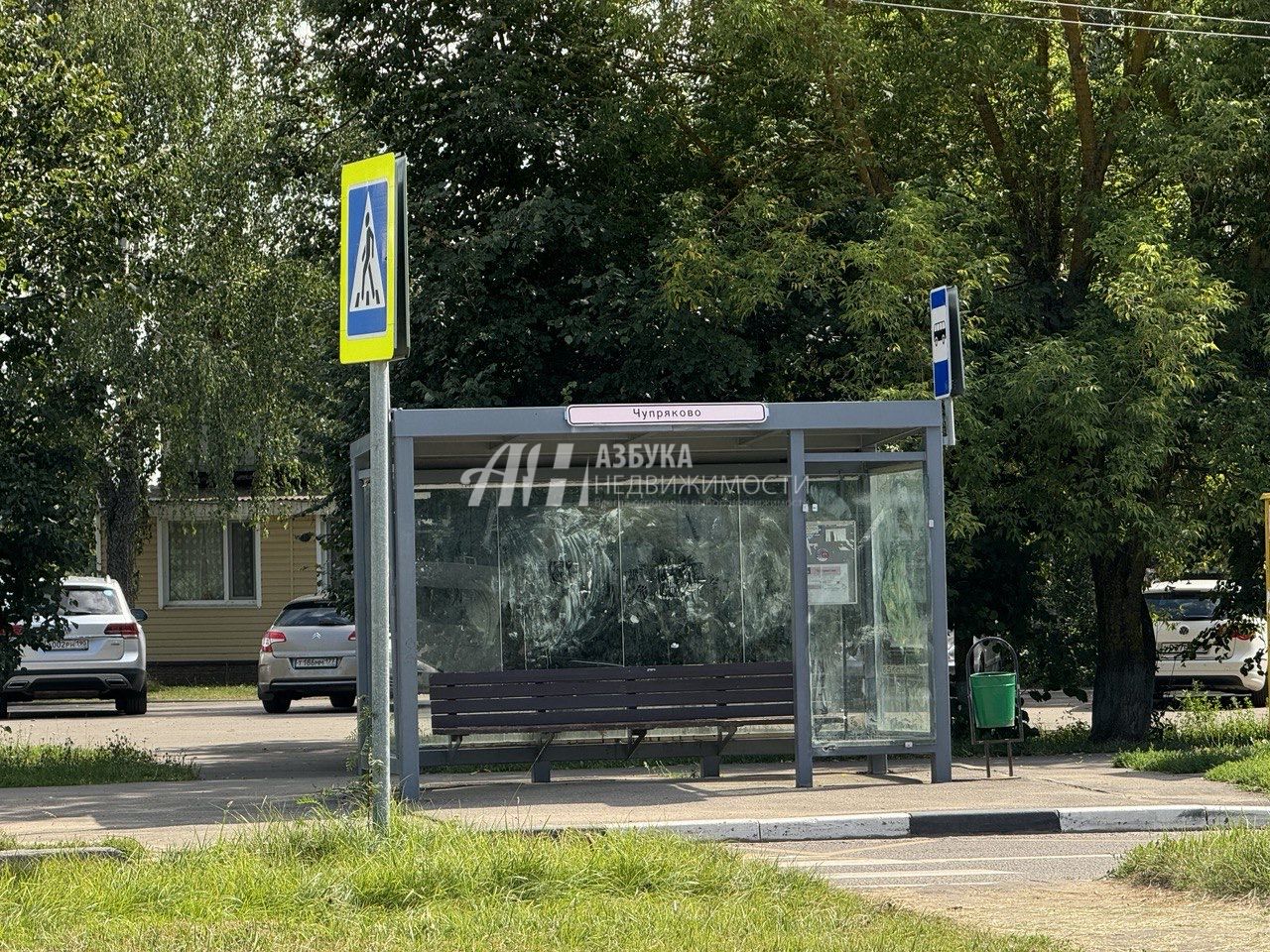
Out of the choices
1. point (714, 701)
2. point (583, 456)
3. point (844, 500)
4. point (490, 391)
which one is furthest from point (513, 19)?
point (714, 701)

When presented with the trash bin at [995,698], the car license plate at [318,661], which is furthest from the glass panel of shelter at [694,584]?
the car license plate at [318,661]

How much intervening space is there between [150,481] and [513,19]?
1713 centimetres

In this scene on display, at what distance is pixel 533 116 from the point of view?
16.1m

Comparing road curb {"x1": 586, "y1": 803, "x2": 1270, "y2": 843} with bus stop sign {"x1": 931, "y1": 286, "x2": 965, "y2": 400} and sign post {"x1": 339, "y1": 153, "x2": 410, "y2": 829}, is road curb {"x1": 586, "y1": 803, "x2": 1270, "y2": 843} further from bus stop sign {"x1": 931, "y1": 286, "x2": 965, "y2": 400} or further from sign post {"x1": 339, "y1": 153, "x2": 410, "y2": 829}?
bus stop sign {"x1": 931, "y1": 286, "x2": 965, "y2": 400}

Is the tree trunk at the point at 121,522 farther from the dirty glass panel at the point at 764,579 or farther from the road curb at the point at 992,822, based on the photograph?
the road curb at the point at 992,822

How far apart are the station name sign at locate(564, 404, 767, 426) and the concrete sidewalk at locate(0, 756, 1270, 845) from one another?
2.62 metres

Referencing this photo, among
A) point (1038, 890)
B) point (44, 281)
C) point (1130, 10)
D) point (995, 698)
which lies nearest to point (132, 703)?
point (44, 281)

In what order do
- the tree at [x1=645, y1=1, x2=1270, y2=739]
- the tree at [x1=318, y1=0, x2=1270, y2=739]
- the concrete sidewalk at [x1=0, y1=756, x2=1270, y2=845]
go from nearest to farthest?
the concrete sidewalk at [x1=0, y1=756, x2=1270, y2=845] → the tree at [x1=645, y1=1, x2=1270, y2=739] → the tree at [x1=318, y1=0, x2=1270, y2=739]

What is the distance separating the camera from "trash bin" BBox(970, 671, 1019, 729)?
1303 centimetres

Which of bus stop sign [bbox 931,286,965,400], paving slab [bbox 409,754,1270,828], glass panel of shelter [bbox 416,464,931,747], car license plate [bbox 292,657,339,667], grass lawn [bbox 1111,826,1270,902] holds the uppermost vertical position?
bus stop sign [bbox 931,286,965,400]

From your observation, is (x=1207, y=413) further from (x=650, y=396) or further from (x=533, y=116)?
(x=533, y=116)

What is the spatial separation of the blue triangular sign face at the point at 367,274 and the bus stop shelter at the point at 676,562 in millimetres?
3467

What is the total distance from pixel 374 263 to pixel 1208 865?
480 cm

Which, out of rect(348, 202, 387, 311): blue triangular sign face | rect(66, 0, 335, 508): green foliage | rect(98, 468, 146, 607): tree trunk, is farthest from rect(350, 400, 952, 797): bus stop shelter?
rect(98, 468, 146, 607): tree trunk
